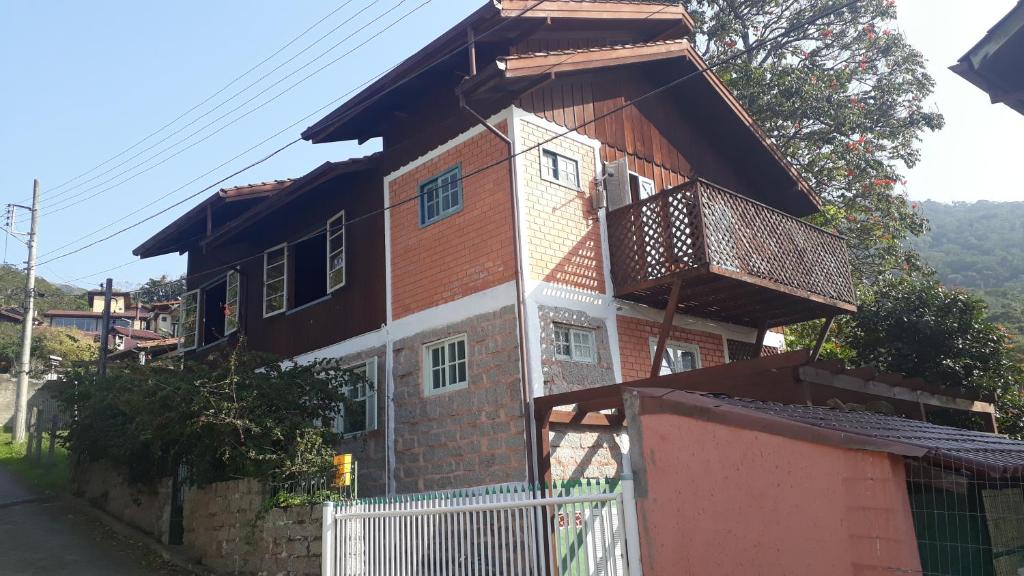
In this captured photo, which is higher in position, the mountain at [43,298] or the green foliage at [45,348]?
the mountain at [43,298]

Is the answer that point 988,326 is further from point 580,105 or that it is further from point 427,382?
point 427,382

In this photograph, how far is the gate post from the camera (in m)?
8.98

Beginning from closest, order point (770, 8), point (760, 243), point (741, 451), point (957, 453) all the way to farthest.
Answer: point (957, 453) < point (741, 451) < point (760, 243) < point (770, 8)

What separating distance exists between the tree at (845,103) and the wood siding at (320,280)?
1079 centimetres

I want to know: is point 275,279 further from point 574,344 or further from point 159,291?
point 159,291

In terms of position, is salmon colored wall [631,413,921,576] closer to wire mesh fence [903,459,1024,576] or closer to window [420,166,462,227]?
wire mesh fence [903,459,1024,576]

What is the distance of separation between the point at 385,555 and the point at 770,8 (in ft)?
62.5

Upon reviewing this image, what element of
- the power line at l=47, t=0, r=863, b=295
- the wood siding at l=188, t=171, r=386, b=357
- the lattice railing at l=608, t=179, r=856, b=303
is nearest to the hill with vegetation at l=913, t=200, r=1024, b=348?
the lattice railing at l=608, t=179, r=856, b=303

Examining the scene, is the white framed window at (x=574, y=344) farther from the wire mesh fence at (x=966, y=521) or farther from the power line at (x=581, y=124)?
the wire mesh fence at (x=966, y=521)

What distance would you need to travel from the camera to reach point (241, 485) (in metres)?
10.7

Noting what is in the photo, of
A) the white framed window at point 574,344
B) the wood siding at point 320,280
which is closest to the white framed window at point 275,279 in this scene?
the wood siding at point 320,280

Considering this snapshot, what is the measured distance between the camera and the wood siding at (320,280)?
44.0 ft

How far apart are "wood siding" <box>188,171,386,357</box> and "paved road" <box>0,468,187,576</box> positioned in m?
4.20

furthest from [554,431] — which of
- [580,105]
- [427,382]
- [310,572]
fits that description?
[580,105]
